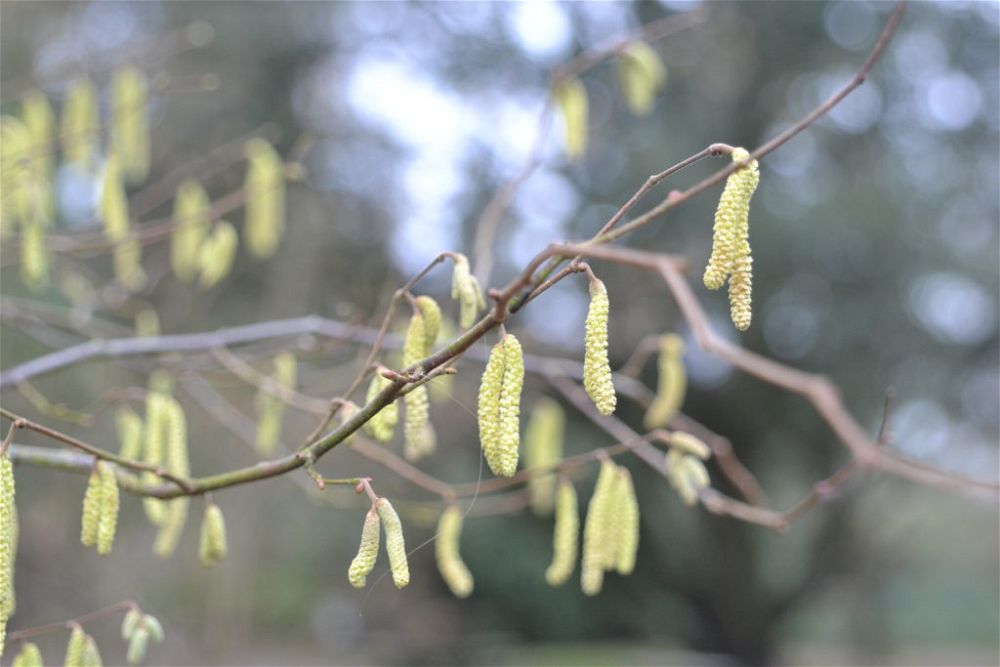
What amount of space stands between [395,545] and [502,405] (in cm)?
17

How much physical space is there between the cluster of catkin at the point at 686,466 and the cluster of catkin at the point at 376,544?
734mm

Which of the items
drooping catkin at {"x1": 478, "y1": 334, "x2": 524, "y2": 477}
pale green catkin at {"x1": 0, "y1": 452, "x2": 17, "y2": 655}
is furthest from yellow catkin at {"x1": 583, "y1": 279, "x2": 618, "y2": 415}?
pale green catkin at {"x1": 0, "y1": 452, "x2": 17, "y2": 655}

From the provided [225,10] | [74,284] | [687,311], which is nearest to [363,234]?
[225,10]

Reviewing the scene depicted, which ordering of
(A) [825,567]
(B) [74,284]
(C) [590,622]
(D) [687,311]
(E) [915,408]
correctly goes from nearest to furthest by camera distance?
(D) [687,311]
(B) [74,284]
(E) [915,408]
(A) [825,567]
(C) [590,622]

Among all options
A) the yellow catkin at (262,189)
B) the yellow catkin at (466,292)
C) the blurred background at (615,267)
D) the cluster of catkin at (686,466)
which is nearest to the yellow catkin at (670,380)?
the cluster of catkin at (686,466)

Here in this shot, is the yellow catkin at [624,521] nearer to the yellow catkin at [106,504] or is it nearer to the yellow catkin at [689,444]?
the yellow catkin at [689,444]

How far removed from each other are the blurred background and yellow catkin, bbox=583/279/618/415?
5273 millimetres

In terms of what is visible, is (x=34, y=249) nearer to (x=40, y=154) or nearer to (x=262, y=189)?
(x=40, y=154)

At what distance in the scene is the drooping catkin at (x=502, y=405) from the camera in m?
0.79

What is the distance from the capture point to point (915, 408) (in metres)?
7.43

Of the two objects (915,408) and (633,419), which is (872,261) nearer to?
(915,408)

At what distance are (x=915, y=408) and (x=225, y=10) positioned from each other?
647 centimetres

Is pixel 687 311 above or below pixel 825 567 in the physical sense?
above

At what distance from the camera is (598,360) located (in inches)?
30.4
